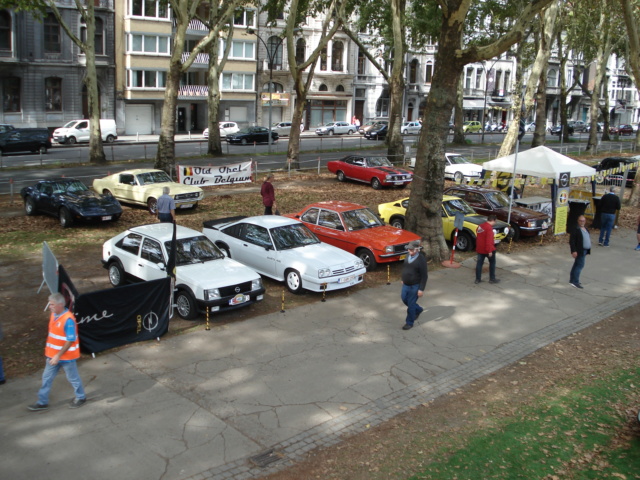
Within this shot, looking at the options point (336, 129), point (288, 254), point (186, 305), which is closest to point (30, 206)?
point (288, 254)

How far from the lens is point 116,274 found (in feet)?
43.5

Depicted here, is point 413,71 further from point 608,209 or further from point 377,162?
point 608,209

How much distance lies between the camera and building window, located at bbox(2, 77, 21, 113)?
47.0m

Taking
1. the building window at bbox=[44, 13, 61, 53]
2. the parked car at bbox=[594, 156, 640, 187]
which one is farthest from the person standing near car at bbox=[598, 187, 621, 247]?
the building window at bbox=[44, 13, 61, 53]

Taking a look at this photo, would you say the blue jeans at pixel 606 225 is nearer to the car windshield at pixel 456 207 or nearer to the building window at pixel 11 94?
the car windshield at pixel 456 207

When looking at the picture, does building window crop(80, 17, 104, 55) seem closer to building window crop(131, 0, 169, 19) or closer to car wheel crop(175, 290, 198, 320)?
building window crop(131, 0, 169, 19)

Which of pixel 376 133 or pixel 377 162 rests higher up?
pixel 376 133

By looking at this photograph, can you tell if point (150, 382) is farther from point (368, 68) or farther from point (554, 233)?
point (368, 68)

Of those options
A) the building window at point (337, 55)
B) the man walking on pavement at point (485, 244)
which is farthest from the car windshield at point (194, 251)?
the building window at point (337, 55)

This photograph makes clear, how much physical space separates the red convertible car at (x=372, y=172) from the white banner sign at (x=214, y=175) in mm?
4601

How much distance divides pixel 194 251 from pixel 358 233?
181 inches

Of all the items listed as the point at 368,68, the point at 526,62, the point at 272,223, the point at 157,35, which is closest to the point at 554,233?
the point at 272,223

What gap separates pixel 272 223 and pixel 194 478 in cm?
796

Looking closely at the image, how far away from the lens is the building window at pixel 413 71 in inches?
2839
